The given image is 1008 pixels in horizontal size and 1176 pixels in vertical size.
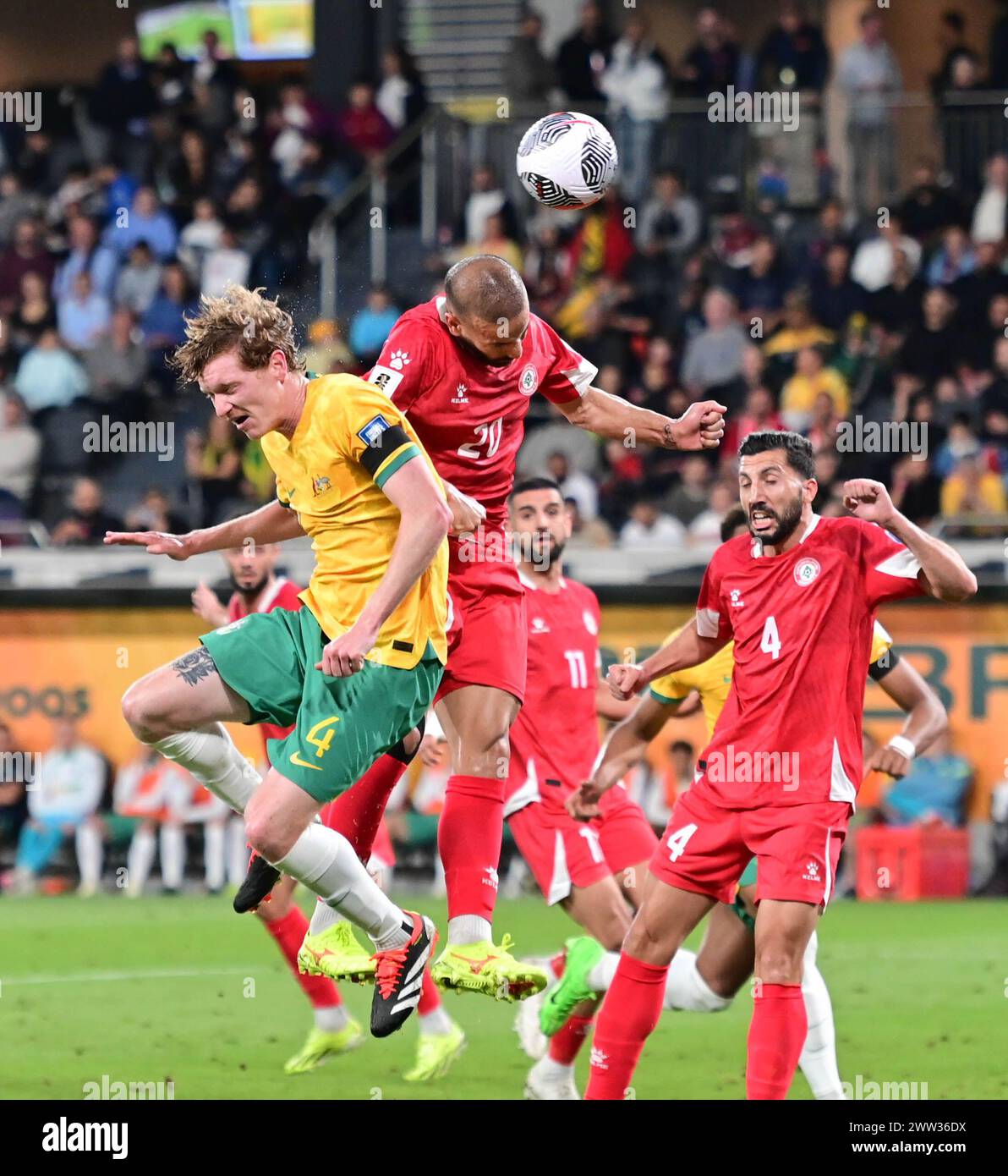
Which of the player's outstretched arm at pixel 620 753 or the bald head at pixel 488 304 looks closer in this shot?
the bald head at pixel 488 304

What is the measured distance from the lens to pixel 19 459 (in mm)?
16109

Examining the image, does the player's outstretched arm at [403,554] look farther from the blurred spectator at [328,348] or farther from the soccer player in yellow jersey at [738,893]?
the blurred spectator at [328,348]

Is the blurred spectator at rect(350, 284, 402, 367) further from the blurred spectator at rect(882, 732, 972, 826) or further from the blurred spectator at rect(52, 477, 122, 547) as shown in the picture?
the blurred spectator at rect(882, 732, 972, 826)

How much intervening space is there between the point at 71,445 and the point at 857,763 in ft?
37.2

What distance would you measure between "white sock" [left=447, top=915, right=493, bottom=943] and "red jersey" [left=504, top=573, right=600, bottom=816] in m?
1.68

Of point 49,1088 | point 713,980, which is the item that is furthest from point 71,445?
point 713,980

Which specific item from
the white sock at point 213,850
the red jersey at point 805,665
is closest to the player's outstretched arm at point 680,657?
the red jersey at point 805,665

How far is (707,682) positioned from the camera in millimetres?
7586

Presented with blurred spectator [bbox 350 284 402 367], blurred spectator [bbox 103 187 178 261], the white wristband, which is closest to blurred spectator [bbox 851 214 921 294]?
blurred spectator [bbox 350 284 402 367]

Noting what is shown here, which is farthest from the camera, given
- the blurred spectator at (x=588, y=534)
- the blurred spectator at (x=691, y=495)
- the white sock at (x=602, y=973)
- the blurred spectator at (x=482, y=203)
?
the blurred spectator at (x=482, y=203)

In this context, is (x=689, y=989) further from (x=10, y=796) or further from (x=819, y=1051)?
(x=10, y=796)

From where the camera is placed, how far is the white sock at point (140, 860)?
13672mm

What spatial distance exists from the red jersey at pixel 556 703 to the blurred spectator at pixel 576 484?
6220 mm

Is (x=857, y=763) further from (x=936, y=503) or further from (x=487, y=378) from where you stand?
(x=936, y=503)
